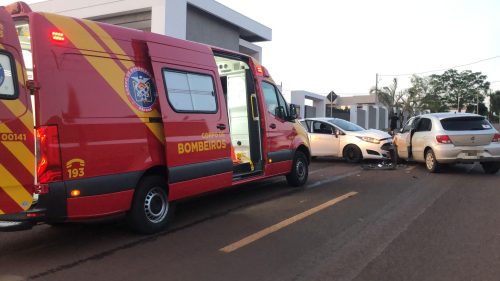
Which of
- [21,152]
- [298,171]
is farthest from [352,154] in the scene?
[21,152]

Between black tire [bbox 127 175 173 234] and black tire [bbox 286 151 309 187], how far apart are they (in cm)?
398

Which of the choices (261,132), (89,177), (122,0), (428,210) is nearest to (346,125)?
(261,132)

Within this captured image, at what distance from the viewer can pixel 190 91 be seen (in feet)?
22.1

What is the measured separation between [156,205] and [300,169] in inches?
182

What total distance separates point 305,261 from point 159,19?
55.9 ft

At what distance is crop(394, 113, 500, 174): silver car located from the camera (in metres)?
11.6

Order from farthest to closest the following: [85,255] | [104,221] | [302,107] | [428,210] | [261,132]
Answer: [302,107]
[261,132]
[428,210]
[104,221]
[85,255]

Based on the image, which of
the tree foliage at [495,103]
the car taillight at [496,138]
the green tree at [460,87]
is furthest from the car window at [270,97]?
the tree foliage at [495,103]

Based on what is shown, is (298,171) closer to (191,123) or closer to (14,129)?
(191,123)

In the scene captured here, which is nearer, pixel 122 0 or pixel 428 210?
pixel 428 210

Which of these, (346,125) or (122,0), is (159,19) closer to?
(122,0)

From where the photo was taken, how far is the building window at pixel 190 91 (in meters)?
6.36

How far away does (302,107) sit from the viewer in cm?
2983

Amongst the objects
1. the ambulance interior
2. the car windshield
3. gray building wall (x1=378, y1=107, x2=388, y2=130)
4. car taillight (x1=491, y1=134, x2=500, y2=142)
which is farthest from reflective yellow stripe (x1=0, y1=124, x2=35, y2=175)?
gray building wall (x1=378, y1=107, x2=388, y2=130)
